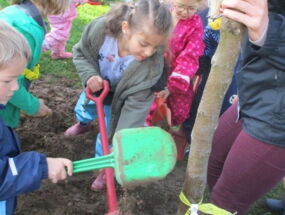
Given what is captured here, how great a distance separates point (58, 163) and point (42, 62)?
2613mm

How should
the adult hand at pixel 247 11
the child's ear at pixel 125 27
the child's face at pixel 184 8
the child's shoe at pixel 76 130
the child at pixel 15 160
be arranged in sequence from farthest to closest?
1. the child's shoe at pixel 76 130
2. the child's face at pixel 184 8
3. the child's ear at pixel 125 27
4. the child at pixel 15 160
5. the adult hand at pixel 247 11

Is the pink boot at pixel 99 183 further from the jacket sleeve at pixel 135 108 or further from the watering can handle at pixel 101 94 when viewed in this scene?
the watering can handle at pixel 101 94

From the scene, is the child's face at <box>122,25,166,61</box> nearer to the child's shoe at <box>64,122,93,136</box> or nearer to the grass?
the child's shoe at <box>64,122,93,136</box>

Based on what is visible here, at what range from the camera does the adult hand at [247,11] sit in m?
1.21

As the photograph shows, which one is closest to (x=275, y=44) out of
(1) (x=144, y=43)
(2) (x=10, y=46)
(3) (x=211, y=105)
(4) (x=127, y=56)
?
(3) (x=211, y=105)

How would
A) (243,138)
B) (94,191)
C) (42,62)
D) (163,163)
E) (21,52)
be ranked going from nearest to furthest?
(163,163)
(21,52)
(243,138)
(94,191)
(42,62)

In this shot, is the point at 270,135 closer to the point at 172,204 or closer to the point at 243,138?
the point at 243,138

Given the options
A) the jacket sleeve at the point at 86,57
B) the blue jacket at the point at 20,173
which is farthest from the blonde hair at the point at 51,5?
the blue jacket at the point at 20,173

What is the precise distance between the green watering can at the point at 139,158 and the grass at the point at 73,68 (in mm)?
1391

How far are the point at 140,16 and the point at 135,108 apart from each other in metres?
0.52

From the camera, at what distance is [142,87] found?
2.20m

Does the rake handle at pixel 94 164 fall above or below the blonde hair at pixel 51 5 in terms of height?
below

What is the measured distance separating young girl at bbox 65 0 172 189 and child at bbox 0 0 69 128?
0.89 feet

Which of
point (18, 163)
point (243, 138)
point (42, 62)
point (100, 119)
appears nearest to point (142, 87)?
point (100, 119)
